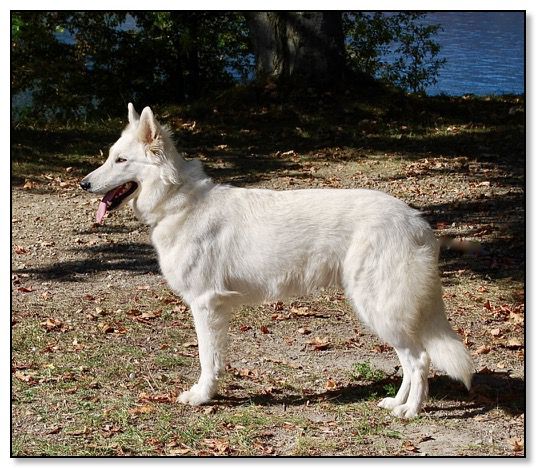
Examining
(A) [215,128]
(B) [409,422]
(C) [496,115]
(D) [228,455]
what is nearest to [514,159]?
(C) [496,115]

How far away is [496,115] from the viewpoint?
657 inches

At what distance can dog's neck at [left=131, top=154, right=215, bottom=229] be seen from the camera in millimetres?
6660

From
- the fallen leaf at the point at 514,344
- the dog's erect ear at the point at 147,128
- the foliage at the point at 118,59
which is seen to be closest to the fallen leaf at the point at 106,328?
the dog's erect ear at the point at 147,128

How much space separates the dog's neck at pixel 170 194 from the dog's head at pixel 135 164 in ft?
0.13

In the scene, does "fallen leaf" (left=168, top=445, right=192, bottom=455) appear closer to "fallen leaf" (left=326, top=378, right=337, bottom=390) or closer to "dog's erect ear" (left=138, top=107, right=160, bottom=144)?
"fallen leaf" (left=326, top=378, right=337, bottom=390)

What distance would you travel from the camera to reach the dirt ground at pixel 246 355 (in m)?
6.17

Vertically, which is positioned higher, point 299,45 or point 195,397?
point 299,45

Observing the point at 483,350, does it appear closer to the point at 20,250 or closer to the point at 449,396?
the point at 449,396

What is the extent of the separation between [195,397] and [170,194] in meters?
1.58

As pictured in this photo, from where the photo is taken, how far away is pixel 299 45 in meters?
16.9

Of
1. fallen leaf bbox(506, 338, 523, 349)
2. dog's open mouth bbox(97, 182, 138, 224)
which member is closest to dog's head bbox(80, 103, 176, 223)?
dog's open mouth bbox(97, 182, 138, 224)

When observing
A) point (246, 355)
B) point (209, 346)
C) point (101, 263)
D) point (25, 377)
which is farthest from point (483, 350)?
point (101, 263)

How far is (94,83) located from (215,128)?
3.95m

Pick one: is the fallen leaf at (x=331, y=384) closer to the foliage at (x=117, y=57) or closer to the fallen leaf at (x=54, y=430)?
the fallen leaf at (x=54, y=430)
